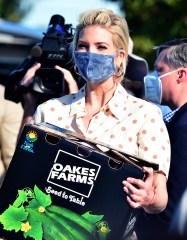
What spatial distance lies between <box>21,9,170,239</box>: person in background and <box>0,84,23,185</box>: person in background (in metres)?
1.54

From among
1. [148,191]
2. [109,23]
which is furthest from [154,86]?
[148,191]

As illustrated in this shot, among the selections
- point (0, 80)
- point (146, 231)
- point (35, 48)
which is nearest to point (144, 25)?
point (0, 80)

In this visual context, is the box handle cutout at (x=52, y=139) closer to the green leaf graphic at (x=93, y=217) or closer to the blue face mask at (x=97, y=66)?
the green leaf graphic at (x=93, y=217)

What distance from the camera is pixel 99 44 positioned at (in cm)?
404

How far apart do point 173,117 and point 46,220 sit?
4.03ft

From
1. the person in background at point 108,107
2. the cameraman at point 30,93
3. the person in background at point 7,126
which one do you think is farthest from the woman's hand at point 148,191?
the person in background at point 7,126

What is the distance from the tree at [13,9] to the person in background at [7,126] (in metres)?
26.6

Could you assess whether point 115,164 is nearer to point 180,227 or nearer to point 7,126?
point 180,227

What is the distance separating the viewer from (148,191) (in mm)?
3541

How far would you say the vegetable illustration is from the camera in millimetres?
3502

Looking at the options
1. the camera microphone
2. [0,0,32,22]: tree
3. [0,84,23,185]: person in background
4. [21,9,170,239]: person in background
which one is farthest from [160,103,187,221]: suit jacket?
[0,0,32,22]: tree

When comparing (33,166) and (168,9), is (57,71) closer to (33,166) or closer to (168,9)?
(33,166)

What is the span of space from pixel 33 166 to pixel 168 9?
11257 mm

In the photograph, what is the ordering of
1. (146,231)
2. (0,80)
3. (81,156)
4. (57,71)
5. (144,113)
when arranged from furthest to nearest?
A: (0,80) → (57,71) → (146,231) → (144,113) → (81,156)
